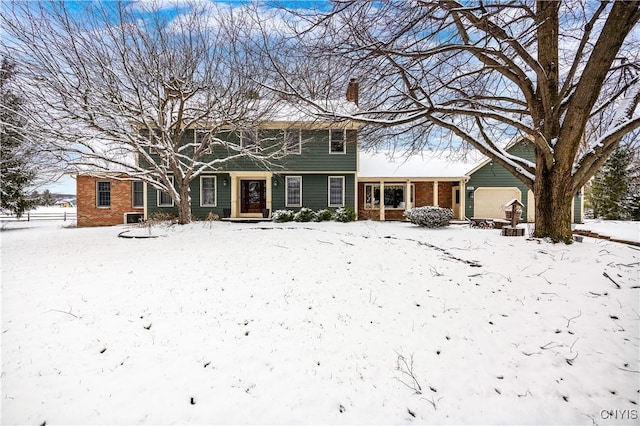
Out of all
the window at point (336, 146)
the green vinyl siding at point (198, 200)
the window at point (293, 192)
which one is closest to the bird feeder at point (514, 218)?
the window at point (336, 146)

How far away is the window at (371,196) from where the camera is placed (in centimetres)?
1888

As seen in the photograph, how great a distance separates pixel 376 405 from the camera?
8.61 ft

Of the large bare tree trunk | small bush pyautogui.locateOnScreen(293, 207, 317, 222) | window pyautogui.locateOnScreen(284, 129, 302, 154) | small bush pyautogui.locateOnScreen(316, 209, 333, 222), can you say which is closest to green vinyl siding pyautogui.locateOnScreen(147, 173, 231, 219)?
window pyautogui.locateOnScreen(284, 129, 302, 154)

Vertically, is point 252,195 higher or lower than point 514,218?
higher

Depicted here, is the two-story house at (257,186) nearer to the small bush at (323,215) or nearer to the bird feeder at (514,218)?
the small bush at (323,215)

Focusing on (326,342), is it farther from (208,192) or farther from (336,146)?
(208,192)

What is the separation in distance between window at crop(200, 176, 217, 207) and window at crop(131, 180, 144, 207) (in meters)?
4.27

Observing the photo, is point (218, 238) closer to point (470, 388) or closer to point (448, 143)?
point (470, 388)

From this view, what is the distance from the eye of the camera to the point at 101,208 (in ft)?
57.0

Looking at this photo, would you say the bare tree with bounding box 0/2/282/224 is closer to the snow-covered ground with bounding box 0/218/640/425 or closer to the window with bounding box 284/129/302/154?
the window with bounding box 284/129/302/154

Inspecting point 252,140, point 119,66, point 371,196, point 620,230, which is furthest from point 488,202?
point 119,66

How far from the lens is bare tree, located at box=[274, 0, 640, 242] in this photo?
229 inches

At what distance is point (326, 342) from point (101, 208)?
19.3 metres

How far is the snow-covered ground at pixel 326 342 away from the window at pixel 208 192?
10317mm
